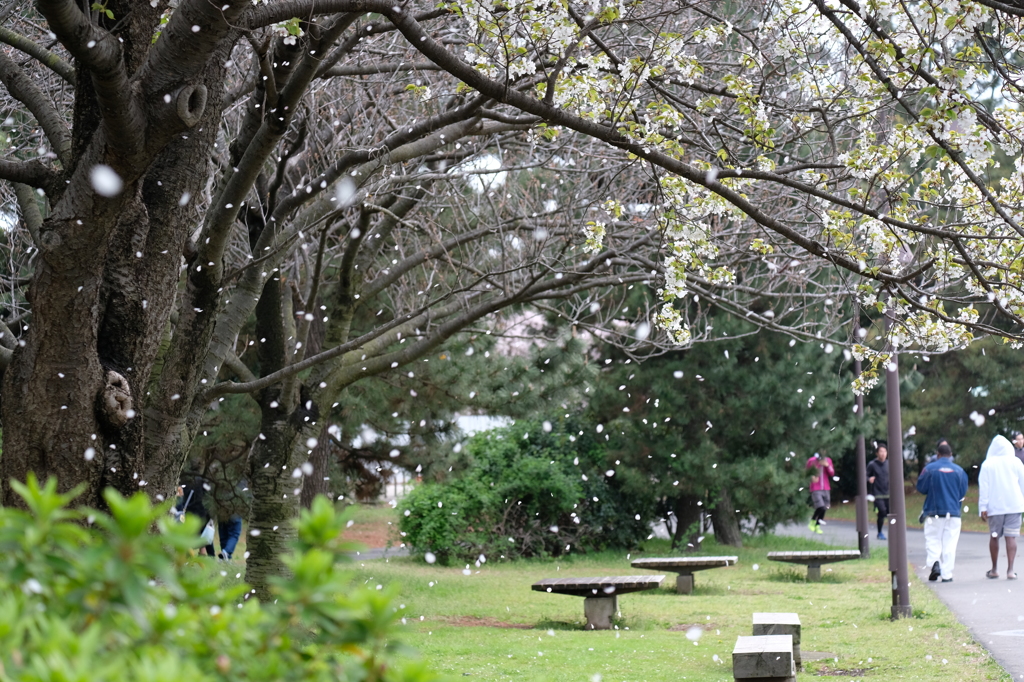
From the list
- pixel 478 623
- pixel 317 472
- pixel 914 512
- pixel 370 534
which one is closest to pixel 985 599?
pixel 478 623

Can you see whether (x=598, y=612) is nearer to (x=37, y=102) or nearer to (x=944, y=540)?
(x=944, y=540)

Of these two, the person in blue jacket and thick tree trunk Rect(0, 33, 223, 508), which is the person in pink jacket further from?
thick tree trunk Rect(0, 33, 223, 508)

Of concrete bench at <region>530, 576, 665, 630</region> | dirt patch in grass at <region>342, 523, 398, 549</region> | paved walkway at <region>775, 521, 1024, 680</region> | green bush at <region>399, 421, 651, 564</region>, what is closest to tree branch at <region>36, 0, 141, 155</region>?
paved walkway at <region>775, 521, 1024, 680</region>

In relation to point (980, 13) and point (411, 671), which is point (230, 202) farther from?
point (411, 671)

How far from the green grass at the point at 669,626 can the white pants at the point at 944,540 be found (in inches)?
27.8

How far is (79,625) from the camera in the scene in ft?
4.51

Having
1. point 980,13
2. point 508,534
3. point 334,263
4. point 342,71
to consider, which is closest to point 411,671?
point 980,13

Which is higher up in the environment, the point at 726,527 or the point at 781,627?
the point at 726,527

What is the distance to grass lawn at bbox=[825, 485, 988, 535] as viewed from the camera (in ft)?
75.1

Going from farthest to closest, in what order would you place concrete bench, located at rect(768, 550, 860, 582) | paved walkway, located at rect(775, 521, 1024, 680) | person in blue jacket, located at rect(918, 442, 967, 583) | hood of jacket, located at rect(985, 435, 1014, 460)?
1. concrete bench, located at rect(768, 550, 860, 582)
2. person in blue jacket, located at rect(918, 442, 967, 583)
3. hood of jacket, located at rect(985, 435, 1014, 460)
4. paved walkway, located at rect(775, 521, 1024, 680)

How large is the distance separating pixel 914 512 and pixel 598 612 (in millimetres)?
21185

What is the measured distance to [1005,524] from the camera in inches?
447

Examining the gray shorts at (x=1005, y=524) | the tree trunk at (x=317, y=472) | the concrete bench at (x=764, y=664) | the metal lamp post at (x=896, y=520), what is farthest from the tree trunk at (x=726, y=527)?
the concrete bench at (x=764, y=664)

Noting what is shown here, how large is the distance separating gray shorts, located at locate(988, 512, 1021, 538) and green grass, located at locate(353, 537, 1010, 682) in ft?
3.98
